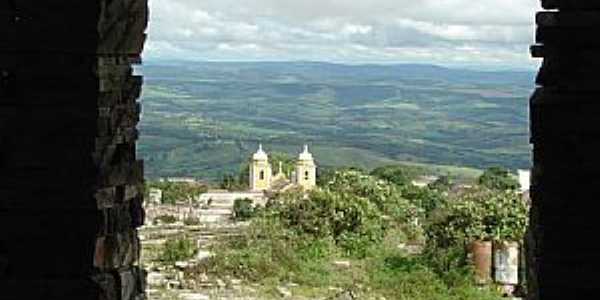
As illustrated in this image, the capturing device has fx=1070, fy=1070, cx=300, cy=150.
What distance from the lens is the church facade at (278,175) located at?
49375mm

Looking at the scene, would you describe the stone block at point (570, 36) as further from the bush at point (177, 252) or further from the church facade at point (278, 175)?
the church facade at point (278, 175)

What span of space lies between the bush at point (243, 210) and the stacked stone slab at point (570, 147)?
21592 millimetres

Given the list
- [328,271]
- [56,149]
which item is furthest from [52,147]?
[328,271]

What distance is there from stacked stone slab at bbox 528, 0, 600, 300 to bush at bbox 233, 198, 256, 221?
21592 millimetres

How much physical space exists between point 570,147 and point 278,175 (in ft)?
176

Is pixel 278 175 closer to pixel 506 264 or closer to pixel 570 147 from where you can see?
pixel 506 264

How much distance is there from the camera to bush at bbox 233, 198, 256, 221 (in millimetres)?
28914

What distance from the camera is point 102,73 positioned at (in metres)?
5.68

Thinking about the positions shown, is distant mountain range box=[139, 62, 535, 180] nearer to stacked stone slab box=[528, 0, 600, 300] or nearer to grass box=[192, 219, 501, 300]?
grass box=[192, 219, 501, 300]

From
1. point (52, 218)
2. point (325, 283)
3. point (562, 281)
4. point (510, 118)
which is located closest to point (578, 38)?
point (562, 281)

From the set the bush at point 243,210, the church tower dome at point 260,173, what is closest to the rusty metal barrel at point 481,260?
the bush at point 243,210

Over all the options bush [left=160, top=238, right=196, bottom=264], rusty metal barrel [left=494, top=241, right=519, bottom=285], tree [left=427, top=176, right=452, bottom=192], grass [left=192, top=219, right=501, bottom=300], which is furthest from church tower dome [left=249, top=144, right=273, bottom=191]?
rusty metal barrel [left=494, top=241, right=519, bottom=285]

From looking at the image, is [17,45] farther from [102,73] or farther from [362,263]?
[362,263]

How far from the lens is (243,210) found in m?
31.8
